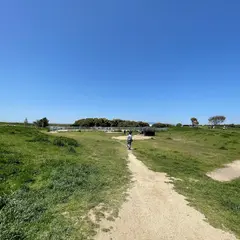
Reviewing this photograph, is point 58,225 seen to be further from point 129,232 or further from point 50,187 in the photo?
point 50,187

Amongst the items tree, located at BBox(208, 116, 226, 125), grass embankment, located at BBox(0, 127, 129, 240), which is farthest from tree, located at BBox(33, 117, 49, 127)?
tree, located at BBox(208, 116, 226, 125)

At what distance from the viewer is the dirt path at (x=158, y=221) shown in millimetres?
5266

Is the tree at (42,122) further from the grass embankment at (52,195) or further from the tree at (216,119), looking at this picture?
the tree at (216,119)

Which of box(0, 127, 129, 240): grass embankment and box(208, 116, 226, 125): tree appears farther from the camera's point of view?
box(208, 116, 226, 125): tree

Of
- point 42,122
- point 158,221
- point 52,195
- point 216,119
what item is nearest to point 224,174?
point 158,221

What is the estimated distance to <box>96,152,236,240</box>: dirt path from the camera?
5.27 m

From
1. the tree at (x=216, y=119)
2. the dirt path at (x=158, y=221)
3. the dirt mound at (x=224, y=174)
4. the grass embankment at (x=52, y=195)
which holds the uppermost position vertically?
the tree at (x=216, y=119)

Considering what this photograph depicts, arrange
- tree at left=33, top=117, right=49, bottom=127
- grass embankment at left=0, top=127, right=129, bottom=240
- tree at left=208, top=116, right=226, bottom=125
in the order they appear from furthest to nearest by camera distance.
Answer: tree at left=208, top=116, right=226, bottom=125 < tree at left=33, top=117, right=49, bottom=127 < grass embankment at left=0, top=127, right=129, bottom=240

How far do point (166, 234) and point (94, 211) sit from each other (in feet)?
7.96

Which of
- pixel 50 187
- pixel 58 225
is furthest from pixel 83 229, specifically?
pixel 50 187

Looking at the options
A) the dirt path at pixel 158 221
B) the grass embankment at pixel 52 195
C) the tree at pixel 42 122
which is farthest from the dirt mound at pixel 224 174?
the tree at pixel 42 122

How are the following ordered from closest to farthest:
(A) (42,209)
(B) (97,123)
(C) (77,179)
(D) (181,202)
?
(A) (42,209) < (D) (181,202) < (C) (77,179) < (B) (97,123)

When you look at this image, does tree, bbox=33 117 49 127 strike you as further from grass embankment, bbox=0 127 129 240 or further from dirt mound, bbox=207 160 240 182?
dirt mound, bbox=207 160 240 182

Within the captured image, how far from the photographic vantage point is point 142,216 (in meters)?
6.28
